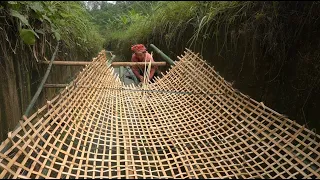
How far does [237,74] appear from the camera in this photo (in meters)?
1.89

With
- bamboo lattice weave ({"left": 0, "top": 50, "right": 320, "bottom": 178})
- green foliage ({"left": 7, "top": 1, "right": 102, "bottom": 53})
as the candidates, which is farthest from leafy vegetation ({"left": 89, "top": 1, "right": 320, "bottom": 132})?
green foliage ({"left": 7, "top": 1, "right": 102, "bottom": 53})

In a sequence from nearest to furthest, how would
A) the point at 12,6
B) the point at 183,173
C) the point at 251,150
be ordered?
the point at 183,173
the point at 251,150
the point at 12,6

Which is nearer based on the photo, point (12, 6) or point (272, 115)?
point (272, 115)

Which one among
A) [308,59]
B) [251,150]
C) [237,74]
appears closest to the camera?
[251,150]

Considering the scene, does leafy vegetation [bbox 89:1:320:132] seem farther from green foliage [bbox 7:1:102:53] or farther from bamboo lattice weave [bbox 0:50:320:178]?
green foliage [bbox 7:1:102:53]

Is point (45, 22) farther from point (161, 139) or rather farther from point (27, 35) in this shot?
point (161, 139)

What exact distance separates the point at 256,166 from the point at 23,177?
0.84 meters

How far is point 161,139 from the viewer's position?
1313 millimetres

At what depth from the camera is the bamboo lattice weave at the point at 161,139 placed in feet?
3.21

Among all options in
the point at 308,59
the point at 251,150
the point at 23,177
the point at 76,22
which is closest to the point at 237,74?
the point at 308,59

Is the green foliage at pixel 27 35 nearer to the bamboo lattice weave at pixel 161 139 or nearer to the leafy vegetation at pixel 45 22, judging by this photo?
the leafy vegetation at pixel 45 22

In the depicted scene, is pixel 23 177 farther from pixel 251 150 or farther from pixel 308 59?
pixel 308 59

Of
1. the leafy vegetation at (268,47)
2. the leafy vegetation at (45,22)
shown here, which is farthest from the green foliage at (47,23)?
the leafy vegetation at (268,47)

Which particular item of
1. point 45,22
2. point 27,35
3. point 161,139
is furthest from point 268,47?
point 45,22
